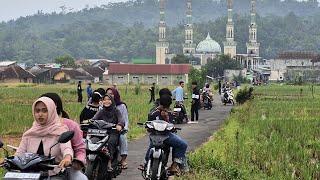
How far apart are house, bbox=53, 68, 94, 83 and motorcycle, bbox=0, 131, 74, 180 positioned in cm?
8777

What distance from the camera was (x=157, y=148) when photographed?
922 cm

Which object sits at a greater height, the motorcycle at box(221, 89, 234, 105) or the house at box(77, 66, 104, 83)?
the motorcycle at box(221, 89, 234, 105)

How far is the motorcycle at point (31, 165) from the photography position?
5859 mm

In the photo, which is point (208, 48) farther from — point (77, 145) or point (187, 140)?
point (77, 145)

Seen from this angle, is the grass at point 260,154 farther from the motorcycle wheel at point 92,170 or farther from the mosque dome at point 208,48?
the mosque dome at point 208,48

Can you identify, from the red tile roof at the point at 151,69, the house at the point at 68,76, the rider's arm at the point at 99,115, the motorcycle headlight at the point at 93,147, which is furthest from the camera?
the house at the point at 68,76

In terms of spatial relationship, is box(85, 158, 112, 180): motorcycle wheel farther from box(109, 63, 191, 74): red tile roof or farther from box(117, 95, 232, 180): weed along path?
box(109, 63, 191, 74): red tile roof

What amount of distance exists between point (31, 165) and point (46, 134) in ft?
1.21

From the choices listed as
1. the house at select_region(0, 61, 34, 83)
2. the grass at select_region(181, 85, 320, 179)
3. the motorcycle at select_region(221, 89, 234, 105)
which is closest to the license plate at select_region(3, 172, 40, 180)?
the grass at select_region(181, 85, 320, 179)

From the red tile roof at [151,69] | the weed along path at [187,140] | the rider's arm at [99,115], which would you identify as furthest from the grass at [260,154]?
the red tile roof at [151,69]

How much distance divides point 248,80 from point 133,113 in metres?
Answer: 76.6

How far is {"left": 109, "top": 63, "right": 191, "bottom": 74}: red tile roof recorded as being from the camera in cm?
9144

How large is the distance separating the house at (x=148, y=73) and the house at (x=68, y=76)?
4.80m

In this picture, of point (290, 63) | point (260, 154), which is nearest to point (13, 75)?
point (290, 63)
